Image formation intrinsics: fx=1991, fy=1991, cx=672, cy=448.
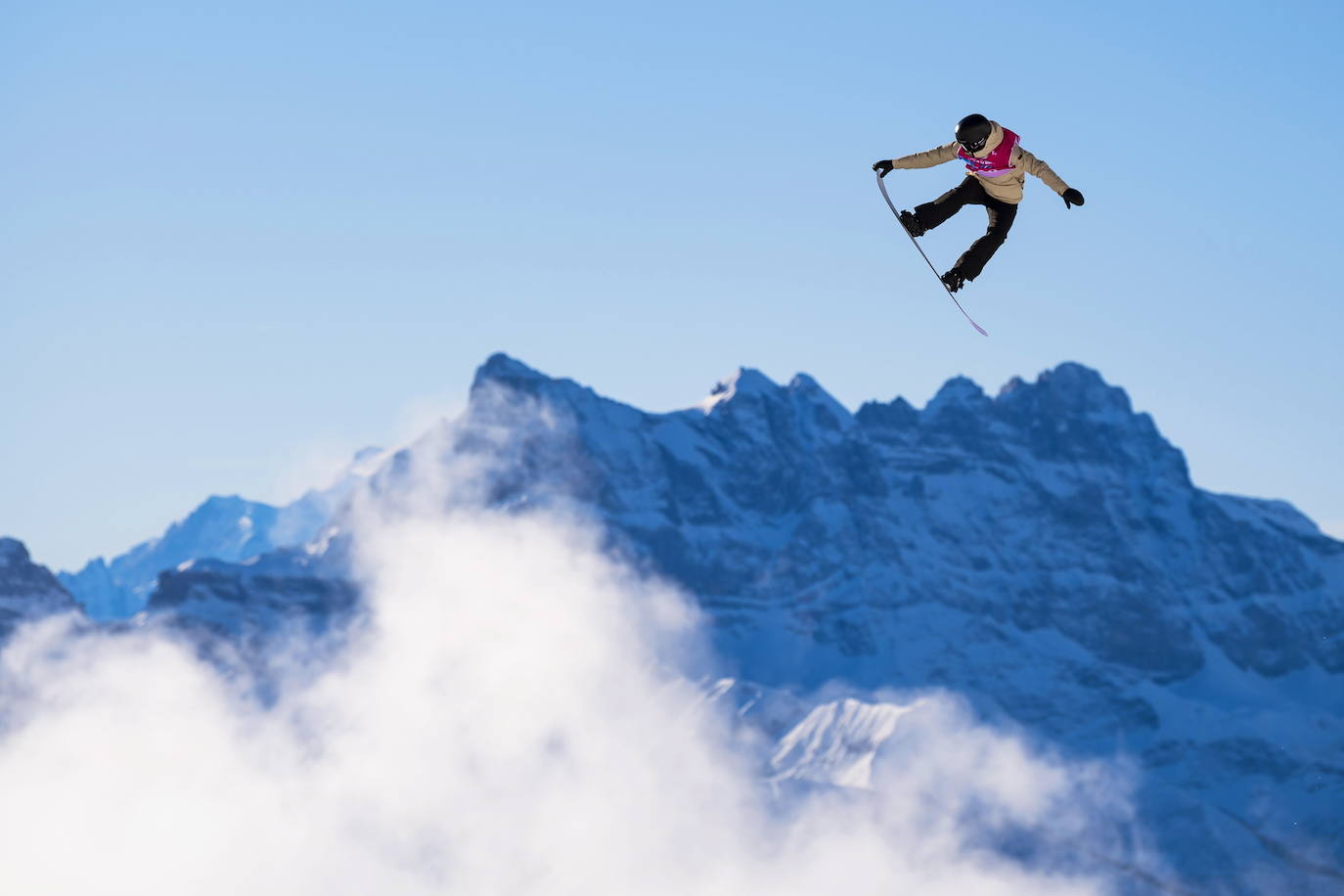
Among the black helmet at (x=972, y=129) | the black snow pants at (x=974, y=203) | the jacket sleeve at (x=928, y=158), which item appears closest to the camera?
the black helmet at (x=972, y=129)

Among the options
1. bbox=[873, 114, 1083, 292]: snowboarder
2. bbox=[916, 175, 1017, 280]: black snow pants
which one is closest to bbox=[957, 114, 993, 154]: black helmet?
bbox=[873, 114, 1083, 292]: snowboarder

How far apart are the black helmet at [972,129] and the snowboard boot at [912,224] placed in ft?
8.99

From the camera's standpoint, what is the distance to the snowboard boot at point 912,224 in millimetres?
35000

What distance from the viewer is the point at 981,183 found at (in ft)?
113

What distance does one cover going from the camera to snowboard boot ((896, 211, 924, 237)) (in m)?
35.0

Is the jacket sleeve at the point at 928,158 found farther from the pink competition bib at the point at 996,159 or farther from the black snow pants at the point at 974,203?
the black snow pants at the point at 974,203

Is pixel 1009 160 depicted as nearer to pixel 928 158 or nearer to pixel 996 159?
pixel 996 159

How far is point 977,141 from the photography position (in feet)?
107

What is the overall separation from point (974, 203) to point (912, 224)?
1.18 meters

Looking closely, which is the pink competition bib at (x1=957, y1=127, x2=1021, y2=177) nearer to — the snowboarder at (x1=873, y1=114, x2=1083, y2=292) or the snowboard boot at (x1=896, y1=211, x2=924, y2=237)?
the snowboarder at (x1=873, y1=114, x2=1083, y2=292)

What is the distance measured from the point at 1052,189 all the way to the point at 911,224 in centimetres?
286

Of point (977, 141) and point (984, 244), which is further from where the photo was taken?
point (984, 244)

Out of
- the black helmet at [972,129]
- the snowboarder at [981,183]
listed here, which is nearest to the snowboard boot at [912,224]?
the snowboarder at [981,183]

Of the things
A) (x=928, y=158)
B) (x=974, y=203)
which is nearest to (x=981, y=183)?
(x=974, y=203)
